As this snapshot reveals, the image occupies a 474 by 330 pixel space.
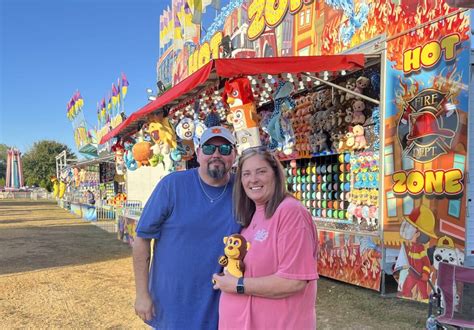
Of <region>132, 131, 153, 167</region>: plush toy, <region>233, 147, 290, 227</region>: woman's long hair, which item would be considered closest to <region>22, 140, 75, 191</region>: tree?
<region>132, 131, 153, 167</region>: plush toy

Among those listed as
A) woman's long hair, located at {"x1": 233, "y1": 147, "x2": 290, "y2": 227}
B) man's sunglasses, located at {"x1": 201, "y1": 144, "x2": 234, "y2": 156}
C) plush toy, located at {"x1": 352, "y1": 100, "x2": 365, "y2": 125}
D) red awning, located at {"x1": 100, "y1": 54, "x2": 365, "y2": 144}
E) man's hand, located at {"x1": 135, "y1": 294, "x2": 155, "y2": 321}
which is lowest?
man's hand, located at {"x1": 135, "y1": 294, "x2": 155, "y2": 321}

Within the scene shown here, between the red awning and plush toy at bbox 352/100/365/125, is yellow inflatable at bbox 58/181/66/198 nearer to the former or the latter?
the red awning

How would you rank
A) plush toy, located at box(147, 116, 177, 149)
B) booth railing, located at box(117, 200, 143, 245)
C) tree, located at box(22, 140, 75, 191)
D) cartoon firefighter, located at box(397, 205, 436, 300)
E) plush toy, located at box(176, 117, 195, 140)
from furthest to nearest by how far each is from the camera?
tree, located at box(22, 140, 75, 191) < booth railing, located at box(117, 200, 143, 245) < plush toy, located at box(147, 116, 177, 149) < plush toy, located at box(176, 117, 195, 140) < cartoon firefighter, located at box(397, 205, 436, 300)

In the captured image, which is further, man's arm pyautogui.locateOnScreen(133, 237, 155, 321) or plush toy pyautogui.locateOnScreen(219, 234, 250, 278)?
man's arm pyautogui.locateOnScreen(133, 237, 155, 321)

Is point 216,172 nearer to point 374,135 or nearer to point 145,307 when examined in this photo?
point 145,307

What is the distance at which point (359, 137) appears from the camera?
5.95 meters

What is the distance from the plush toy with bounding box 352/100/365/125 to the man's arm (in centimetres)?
437

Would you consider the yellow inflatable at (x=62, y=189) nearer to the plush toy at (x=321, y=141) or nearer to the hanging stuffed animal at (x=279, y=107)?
the plush toy at (x=321, y=141)

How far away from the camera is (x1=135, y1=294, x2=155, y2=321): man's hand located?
2261mm

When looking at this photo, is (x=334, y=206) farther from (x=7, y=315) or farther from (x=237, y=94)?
(x=7, y=315)

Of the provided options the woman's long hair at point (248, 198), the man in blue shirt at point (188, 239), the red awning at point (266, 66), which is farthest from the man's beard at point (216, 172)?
the red awning at point (266, 66)

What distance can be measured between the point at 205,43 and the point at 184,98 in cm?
528

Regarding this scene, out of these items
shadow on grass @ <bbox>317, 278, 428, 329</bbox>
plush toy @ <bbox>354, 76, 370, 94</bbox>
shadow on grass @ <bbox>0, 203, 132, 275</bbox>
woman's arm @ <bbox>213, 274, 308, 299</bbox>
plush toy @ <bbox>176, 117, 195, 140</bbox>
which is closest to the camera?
woman's arm @ <bbox>213, 274, 308, 299</bbox>

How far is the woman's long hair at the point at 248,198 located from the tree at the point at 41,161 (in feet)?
198
